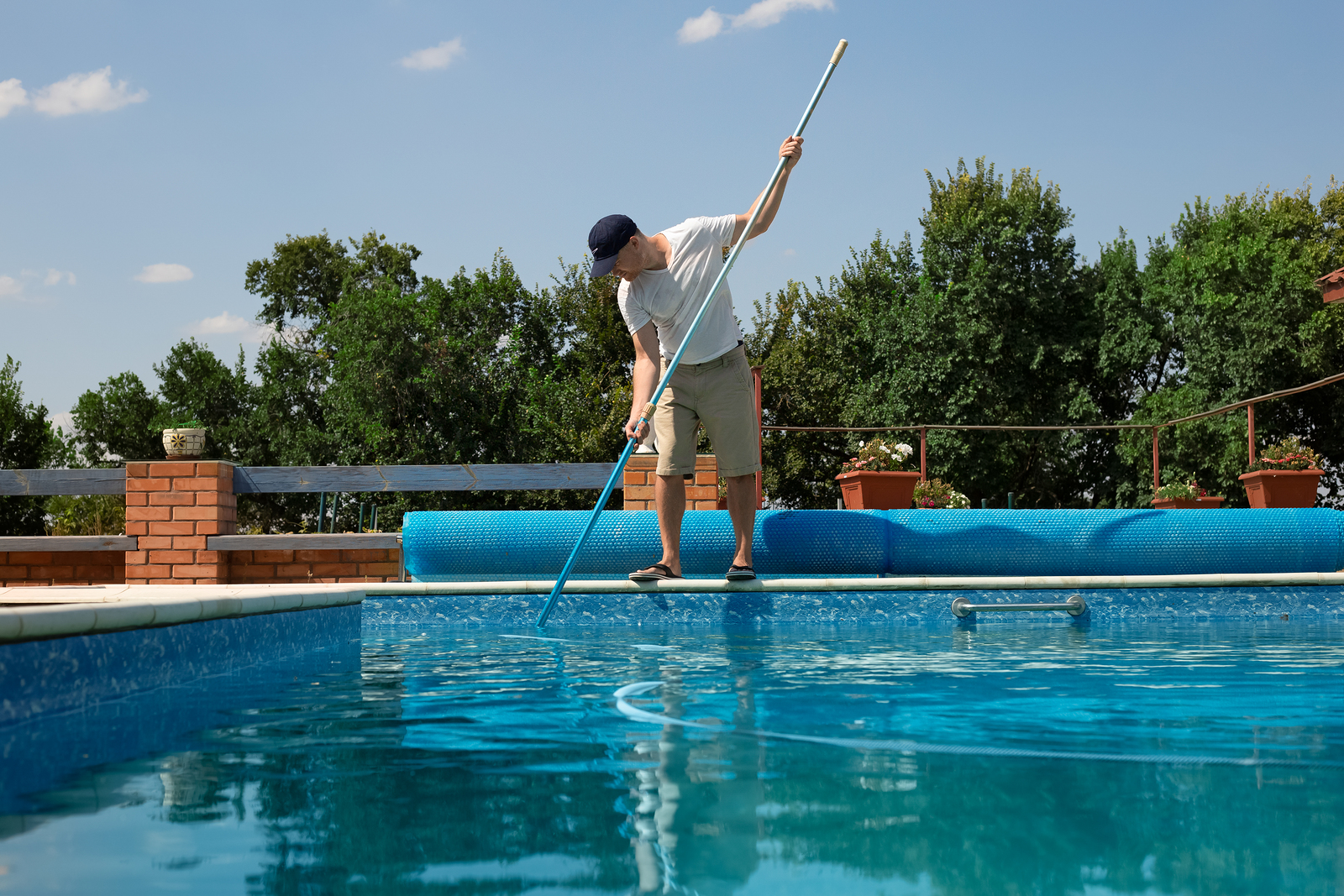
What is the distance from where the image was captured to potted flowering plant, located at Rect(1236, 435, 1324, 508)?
257 inches

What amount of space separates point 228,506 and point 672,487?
3.26 m

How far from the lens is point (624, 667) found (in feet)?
9.32

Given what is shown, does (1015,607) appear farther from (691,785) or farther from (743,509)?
(691,785)

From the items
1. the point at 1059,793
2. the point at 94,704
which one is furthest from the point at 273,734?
the point at 1059,793

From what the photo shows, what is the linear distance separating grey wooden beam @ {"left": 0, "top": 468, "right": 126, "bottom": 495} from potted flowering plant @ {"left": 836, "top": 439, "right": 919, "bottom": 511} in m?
4.61

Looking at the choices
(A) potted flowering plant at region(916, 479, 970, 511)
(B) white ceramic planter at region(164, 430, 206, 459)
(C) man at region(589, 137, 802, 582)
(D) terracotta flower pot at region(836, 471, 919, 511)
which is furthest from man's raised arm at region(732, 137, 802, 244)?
(B) white ceramic planter at region(164, 430, 206, 459)

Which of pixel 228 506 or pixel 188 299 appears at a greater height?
pixel 188 299

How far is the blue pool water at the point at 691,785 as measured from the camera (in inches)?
41.7

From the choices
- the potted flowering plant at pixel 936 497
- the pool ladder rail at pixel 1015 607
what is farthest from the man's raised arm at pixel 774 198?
the potted flowering plant at pixel 936 497

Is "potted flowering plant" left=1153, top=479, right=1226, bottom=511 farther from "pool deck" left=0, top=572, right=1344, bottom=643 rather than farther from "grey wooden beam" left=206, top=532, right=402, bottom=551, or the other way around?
"grey wooden beam" left=206, top=532, right=402, bottom=551

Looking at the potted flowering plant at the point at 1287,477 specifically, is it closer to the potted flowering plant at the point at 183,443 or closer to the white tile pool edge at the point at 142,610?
the white tile pool edge at the point at 142,610

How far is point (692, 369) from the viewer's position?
4.49 metres

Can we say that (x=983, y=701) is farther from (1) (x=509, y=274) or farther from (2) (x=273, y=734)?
(1) (x=509, y=274)

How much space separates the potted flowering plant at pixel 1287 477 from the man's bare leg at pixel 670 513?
4277mm
